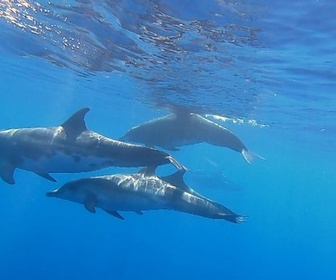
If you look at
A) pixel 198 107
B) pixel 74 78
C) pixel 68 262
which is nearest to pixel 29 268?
pixel 68 262

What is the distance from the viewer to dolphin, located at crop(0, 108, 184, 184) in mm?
11070

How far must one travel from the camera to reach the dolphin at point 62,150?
1107cm

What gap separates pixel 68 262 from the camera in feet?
138

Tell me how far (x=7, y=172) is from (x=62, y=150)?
5.29ft

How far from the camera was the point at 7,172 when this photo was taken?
11695 millimetres

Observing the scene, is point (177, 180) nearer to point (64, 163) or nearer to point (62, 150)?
point (64, 163)

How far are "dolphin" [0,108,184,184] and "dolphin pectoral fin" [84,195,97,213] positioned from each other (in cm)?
105

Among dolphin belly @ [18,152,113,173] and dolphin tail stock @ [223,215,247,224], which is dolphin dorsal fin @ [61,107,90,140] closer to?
dolphin belly @ [18,152,113,173]

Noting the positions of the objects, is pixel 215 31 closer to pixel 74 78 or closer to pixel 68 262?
pixel 74 78

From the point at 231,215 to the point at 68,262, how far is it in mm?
34208

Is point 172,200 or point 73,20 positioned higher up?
point 73,20

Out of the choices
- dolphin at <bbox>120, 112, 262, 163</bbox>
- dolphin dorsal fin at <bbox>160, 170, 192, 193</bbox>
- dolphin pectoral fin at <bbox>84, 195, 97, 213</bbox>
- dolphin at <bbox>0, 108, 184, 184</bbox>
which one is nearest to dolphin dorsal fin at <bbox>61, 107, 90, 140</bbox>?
dolphin at <bbox>0, 108, 184, 184</bbox>

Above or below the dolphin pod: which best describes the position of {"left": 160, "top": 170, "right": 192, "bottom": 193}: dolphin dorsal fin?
above

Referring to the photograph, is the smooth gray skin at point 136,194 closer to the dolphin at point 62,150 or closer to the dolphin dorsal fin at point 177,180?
the dolphin dorsal fin at point 177,180
